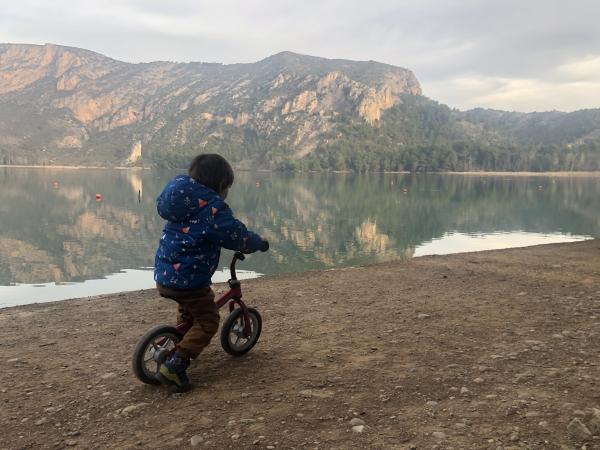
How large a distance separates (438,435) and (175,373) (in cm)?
248

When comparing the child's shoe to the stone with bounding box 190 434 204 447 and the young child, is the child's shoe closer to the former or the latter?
the young child

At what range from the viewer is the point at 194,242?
4641 mm

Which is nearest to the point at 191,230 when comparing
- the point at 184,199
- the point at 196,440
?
the point at 184,199

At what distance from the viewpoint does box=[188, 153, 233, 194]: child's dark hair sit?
4742 mm

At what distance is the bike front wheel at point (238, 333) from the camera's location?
5570 millimetres

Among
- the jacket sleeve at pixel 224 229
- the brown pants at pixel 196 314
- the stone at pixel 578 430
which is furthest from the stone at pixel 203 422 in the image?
the stone at pixel 578 430

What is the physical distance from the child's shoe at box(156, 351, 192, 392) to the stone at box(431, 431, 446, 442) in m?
2.36

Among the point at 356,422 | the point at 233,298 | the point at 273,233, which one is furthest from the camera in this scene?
the point at 273,233

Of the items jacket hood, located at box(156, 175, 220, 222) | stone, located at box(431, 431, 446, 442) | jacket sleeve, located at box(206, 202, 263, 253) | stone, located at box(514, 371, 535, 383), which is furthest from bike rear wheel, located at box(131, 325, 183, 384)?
stone, located at box(514, 371, 535, 383)

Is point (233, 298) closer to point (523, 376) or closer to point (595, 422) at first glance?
point (523, 376)

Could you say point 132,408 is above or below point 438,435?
below

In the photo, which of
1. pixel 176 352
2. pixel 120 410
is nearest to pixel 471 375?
pixel 176 352

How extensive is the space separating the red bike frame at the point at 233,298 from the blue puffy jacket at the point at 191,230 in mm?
446

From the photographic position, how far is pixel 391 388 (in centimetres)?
469
